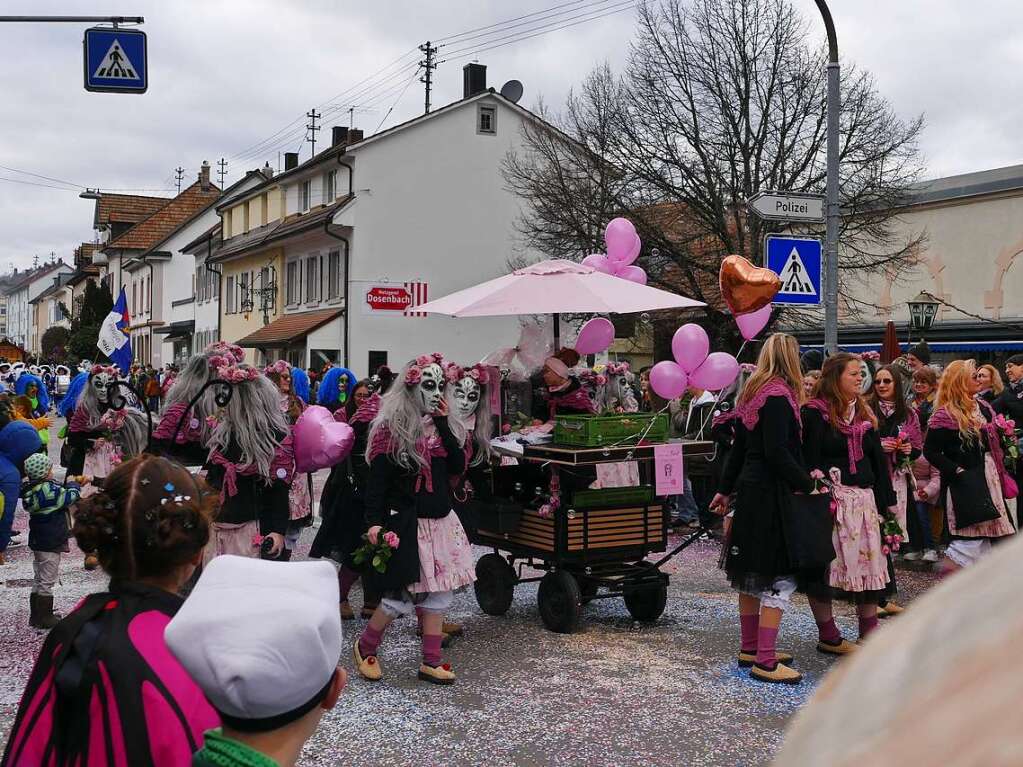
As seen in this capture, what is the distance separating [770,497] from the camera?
6.32 metres

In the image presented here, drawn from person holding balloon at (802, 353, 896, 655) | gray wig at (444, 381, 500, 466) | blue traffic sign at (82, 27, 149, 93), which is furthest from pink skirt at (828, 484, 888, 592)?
blue traffic sign at (82, 27, 149, 93)

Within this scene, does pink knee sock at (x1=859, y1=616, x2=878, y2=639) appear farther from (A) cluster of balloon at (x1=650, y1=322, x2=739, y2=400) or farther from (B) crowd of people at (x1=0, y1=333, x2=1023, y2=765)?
(A) cluster of balloon at (x1=650, y1=322, x2=739, y2=400)

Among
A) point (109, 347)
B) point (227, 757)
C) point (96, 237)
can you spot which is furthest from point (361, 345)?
point (96, 237)

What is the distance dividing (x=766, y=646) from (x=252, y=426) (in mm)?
3194

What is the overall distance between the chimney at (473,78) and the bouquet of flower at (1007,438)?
28.3m

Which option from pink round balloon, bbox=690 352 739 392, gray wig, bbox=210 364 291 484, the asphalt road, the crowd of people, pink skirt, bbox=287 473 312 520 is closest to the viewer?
the crowd of people

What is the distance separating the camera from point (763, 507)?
632cm

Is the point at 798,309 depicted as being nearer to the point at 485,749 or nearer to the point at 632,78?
the point at 632,78

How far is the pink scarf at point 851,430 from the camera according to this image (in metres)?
6.45

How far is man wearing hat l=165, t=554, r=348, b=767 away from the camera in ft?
5.58

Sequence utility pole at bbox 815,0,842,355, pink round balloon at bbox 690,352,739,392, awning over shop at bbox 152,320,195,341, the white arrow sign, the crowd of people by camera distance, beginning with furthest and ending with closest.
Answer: awning over shop at bbox 152,320,195,341 → pink round balloon at bbox 690,352,739,392 → utility pole at bbox 815,0,842,355 → the white arrow sign → the crowd of people

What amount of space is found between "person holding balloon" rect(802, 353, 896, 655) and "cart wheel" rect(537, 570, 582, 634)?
1613 mm

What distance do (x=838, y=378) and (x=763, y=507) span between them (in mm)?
880

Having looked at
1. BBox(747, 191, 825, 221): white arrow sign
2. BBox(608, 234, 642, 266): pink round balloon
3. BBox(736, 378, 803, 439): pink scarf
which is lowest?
BBox(736, 378, 803, 439): pink scarf
